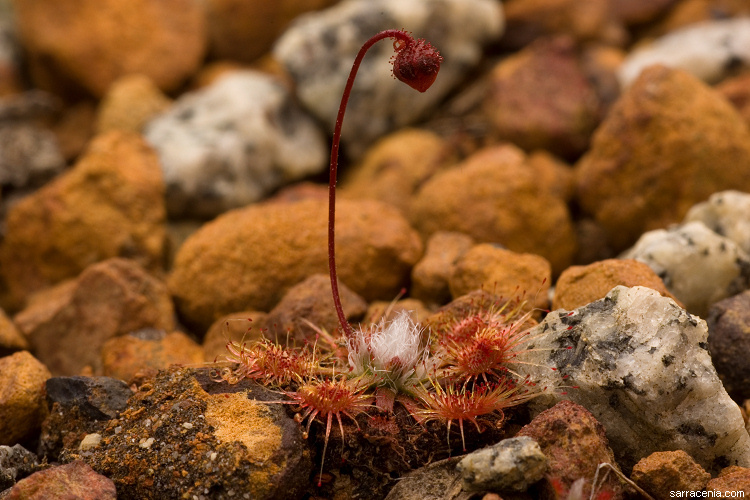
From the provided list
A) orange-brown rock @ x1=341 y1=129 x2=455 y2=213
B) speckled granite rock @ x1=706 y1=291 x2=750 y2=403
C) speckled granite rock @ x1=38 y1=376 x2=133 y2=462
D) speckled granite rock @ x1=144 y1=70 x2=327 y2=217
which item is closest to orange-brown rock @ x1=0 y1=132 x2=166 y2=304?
speckled granite rock @ x1=144 y1=70 x2=327 y2=217

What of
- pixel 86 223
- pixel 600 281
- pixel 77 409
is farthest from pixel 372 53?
pixel 77 409

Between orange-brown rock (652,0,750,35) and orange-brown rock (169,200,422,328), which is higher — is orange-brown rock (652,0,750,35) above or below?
above

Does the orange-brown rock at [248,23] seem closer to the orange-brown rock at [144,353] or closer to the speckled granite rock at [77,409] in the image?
the orange-brown rock at [144,353]

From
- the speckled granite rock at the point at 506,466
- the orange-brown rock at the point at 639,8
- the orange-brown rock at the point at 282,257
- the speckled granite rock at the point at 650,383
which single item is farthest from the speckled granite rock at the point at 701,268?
the orange-brown rock at the point at 639,8

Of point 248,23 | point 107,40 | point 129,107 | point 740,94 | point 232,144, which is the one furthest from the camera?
point 248,23

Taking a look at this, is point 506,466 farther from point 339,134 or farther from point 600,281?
point 339,134

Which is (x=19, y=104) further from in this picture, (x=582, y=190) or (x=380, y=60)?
(x=582, y=190)

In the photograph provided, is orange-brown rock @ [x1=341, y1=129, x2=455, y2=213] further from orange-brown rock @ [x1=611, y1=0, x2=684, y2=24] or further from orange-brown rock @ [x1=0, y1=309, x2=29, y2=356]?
orange-brown rock @ [x1=611, y1=0, x2=684, y2=24]

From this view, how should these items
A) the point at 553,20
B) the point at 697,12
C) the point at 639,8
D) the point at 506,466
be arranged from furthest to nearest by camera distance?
the point at 639,8 < the point at 697,12 < the point at 553,20 < the point at 506,466
